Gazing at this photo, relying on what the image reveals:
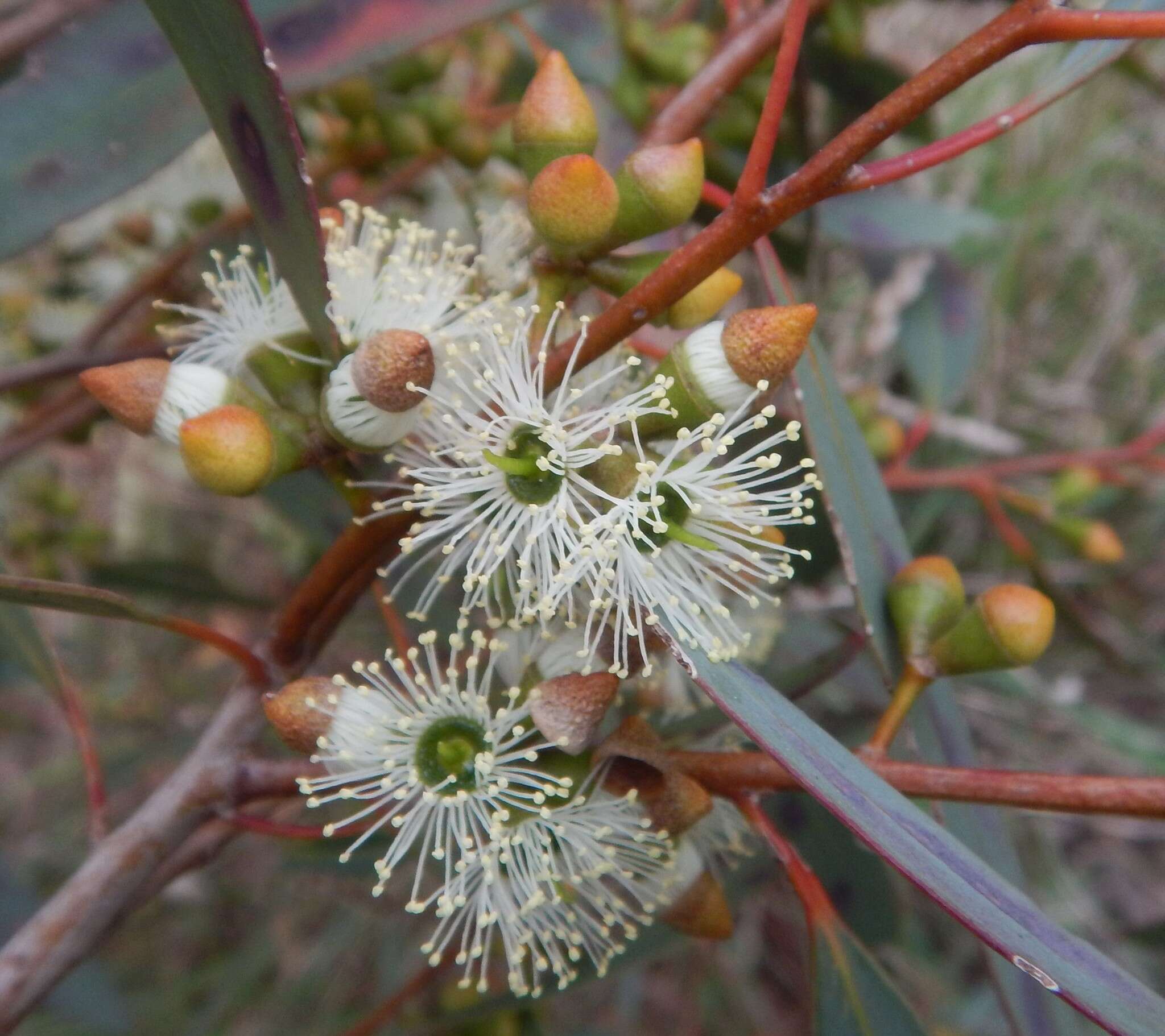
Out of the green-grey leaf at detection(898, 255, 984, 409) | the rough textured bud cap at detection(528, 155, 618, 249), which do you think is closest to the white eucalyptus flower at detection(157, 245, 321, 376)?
the rough textured bud cap at detection(528, 155, 618, 249)

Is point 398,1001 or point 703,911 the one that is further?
point 398,1001

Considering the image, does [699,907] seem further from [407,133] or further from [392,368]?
[407,133]

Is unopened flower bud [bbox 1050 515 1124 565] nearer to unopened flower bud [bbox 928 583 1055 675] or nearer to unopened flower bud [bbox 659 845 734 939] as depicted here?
unopened flower bud [bbox 928 583 1055 675]

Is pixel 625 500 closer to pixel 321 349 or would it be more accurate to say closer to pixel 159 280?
pixel 321 349

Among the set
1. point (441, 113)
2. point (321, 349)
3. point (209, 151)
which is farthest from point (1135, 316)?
point (321, 349)

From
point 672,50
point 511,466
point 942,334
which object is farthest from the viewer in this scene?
point 942,334

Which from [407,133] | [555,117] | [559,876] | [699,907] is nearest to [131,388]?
[555,117]
